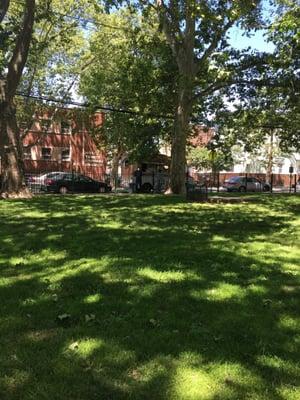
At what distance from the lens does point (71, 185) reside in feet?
120

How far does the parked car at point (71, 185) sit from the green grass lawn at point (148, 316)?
25.9m

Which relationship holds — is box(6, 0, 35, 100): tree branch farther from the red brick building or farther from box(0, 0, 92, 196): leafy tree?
the red brick building

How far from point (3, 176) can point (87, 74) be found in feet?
75.8

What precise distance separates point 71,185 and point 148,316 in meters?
32.0

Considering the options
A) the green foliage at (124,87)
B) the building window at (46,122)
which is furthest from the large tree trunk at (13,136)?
the building window at (46,122)

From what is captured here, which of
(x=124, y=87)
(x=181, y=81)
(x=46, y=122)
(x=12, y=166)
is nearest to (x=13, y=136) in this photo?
(x=12, y=166)

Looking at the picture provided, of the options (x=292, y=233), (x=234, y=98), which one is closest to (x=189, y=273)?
(x=292, y=233)

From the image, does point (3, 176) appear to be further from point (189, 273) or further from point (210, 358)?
point (210, 358)

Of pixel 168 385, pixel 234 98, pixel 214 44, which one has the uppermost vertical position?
pixel 214 44

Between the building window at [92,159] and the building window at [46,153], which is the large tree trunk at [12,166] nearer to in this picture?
the building window at [46,153]

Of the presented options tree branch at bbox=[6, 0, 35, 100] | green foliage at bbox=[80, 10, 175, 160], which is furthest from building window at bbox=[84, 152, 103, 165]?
tree branch at bbox=[6, 0, 35, 100]

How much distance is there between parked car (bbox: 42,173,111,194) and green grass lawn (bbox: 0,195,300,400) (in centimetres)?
2594

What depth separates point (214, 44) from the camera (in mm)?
24672

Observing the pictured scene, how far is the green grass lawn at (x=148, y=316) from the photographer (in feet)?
12.2
